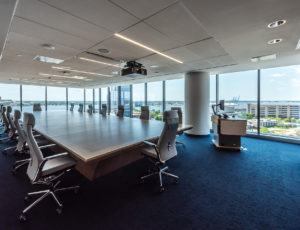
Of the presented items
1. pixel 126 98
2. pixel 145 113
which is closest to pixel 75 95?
pixel 126 98

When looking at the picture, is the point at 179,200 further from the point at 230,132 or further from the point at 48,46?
the point at 48,46

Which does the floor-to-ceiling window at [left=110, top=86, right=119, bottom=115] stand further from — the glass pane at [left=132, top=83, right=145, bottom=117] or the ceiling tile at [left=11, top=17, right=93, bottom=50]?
the ceiling tile at [left=11, top=17, right=93, bottom=50]

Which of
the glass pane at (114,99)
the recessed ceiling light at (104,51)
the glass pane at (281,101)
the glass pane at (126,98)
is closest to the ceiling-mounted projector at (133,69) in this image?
the recessed ceiling light at (104,51)

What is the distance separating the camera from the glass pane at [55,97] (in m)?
11.8

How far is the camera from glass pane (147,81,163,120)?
853 centimetres

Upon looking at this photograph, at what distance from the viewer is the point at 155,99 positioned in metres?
8.82

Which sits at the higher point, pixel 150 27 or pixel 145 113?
pixel 150 27

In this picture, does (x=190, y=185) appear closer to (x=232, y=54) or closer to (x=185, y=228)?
(x=185, y=228)

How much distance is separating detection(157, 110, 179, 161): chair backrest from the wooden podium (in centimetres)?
248

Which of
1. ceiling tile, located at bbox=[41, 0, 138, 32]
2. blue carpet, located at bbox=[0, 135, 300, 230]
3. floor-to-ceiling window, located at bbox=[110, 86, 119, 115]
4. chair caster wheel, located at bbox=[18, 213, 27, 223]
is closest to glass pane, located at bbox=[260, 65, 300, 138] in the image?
blue carpet, located at bbox=[0, 135, 300, 230]

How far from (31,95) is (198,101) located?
472 inches

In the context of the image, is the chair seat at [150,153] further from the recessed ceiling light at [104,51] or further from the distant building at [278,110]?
the distant building at [278,110]

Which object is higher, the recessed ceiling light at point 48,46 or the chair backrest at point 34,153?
the recessed ceiling light at point 48,46

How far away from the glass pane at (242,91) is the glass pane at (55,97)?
39.7 feet
